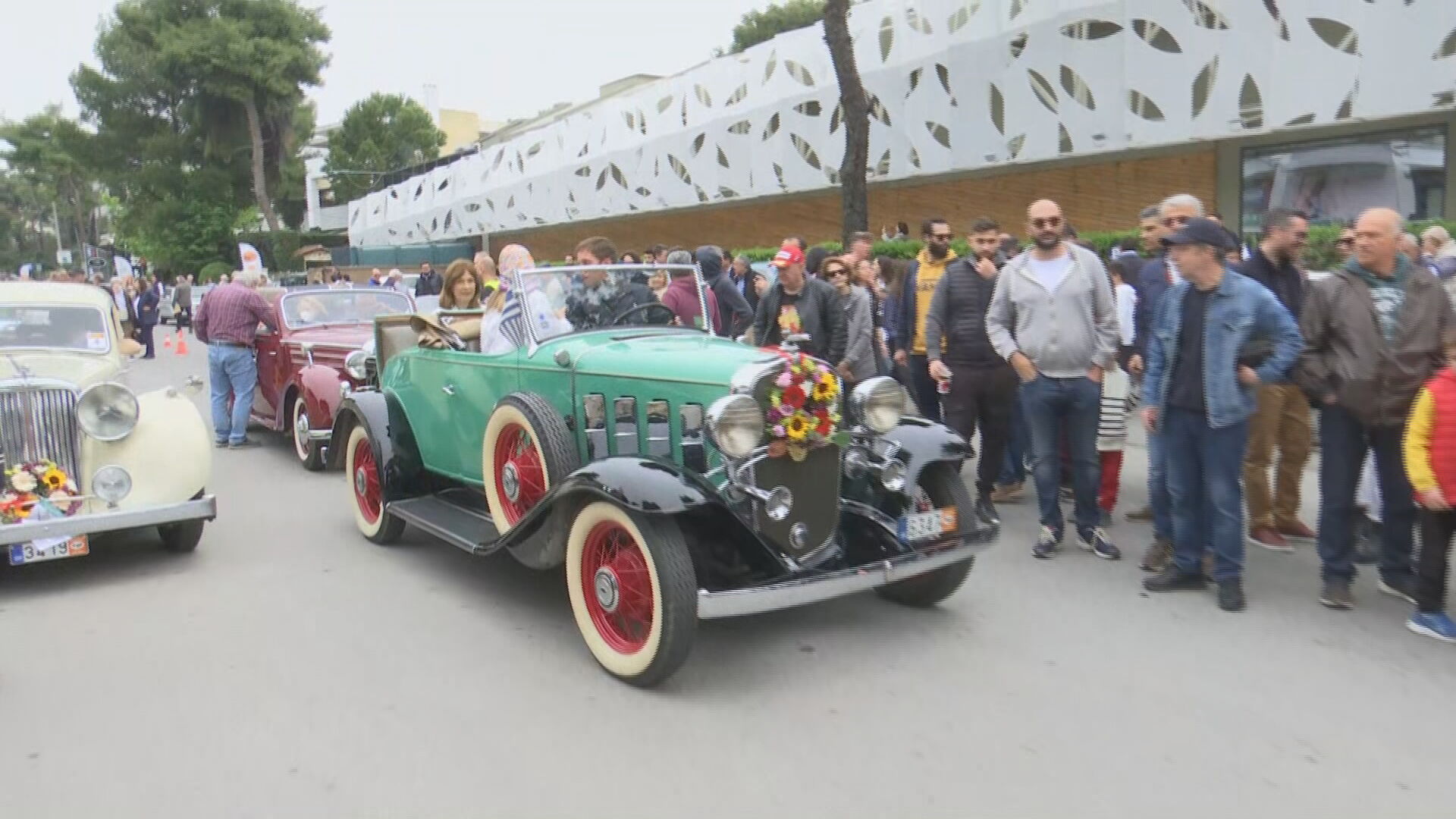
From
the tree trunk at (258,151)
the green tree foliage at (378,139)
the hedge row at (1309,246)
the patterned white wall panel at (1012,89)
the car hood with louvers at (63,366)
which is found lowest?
the car hood with louvers at (63,366)

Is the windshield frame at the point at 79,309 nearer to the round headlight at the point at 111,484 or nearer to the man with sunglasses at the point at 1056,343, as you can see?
the round headlight at the point at 111,484

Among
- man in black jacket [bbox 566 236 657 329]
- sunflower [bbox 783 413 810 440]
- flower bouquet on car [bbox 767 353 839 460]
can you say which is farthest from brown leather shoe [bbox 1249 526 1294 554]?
man in black jacket [bbox 566 236 657 329]

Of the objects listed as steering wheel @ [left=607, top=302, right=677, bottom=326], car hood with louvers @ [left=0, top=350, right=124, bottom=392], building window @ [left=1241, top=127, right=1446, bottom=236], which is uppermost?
building window @ [left=1241, top=127, right=1446, bottom=236]

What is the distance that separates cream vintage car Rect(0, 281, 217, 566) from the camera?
5.25 m

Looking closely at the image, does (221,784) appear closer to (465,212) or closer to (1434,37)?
(1434,37)

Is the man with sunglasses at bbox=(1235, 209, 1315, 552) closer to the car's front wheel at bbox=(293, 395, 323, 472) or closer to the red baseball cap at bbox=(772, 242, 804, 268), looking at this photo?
the red baseball cap at bbox=(772, 242, 804, 268)

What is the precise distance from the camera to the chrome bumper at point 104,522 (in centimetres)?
509

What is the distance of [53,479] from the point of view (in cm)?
540

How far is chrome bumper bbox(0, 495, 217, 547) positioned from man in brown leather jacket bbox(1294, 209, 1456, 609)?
19.6ft

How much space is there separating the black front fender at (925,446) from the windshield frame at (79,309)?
214 inches

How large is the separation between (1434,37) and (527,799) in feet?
47.7

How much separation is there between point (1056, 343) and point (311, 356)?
714 cm

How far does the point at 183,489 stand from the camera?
5758 mm

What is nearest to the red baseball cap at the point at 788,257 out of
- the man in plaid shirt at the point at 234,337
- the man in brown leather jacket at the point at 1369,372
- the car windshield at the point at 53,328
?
the man in brown leather jacket at the point at 1369,372
